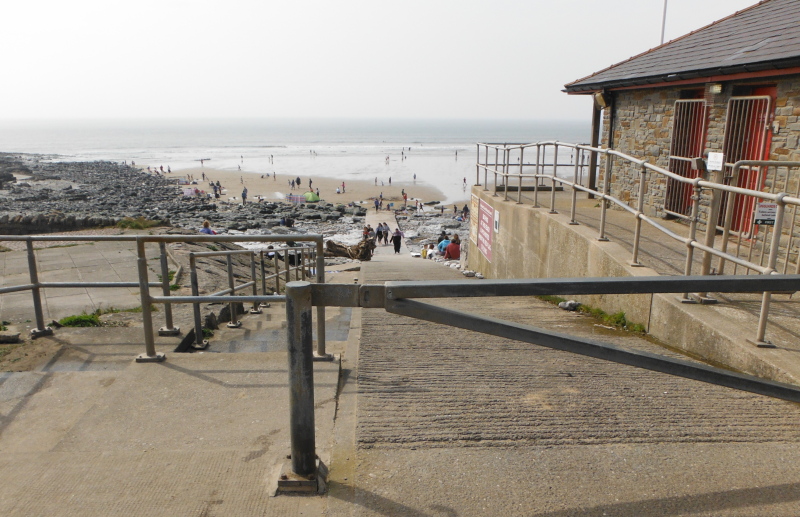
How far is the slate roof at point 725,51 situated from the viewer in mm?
7676

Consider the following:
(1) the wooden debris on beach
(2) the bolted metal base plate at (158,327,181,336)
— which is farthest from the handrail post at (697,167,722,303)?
(1) the wooden debris on beach

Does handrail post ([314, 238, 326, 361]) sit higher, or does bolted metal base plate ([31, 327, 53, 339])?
handrail post ([314, 238, 326, 361])

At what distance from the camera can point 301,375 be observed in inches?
102

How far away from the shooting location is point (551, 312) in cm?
706

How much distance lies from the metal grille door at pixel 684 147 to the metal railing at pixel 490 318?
308 inches

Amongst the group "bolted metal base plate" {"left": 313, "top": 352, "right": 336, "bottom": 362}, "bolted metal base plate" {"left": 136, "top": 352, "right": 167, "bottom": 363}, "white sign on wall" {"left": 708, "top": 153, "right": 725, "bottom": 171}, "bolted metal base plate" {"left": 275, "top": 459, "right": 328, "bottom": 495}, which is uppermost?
"white sign on wall" {"left": 708, "top": 153, "right": 725, "bottom": 171}

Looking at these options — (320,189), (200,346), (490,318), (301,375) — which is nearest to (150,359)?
(200,346)

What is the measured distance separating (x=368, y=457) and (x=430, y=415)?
21.9 inches

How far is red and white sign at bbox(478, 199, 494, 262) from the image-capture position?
43.5ft

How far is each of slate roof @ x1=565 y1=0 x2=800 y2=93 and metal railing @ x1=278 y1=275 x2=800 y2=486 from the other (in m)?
5.95

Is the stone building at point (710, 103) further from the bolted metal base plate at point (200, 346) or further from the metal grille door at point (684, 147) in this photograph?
the bolted metal base plate at point (200, 346)

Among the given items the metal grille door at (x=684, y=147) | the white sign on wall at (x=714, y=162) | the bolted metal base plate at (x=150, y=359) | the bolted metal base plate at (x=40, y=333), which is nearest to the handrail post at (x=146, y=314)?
the bolted metal base plate at (x=150, y=359)

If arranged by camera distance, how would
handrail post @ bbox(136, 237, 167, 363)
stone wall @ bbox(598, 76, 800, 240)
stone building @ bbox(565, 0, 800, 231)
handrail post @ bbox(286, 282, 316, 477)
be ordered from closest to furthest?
handrail post @ bbox(286, 282, 316, 477), handrail post @ bbox(136, 237, 167, 363), stone wall @ bbox(598, 76, 800, 240), stone building @ bbox(565, 0, 800, 231)

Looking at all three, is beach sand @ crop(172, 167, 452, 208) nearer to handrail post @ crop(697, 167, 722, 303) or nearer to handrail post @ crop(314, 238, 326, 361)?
handrail post @ crop(697, 167, 722, 303)
